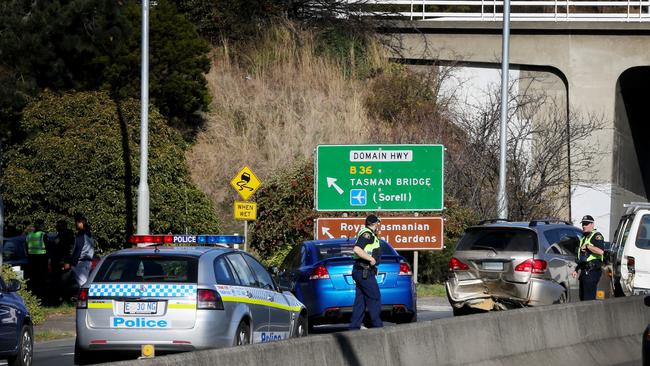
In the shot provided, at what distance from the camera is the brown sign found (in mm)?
30094

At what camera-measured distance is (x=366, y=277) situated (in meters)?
17.4

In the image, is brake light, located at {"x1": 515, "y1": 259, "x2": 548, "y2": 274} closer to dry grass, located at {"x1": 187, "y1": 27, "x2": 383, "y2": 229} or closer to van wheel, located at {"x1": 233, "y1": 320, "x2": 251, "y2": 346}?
van wheel, located at {"x1": 233, "y1": 320, "x2": 251, "y2": 346}

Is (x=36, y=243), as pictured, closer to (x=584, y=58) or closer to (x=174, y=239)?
(x=174, y=239)

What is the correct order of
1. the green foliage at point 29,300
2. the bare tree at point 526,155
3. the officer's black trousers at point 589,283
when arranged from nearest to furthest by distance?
the officer's black trousers at point 589,283
the green foliage at point 29,300
the bare tree at point 526,155

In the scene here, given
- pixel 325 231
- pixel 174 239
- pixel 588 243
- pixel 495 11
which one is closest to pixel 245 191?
pixel 325 231

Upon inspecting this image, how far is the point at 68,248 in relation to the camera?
26578mm

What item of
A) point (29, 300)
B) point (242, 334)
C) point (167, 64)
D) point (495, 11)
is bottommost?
point (29, 300)

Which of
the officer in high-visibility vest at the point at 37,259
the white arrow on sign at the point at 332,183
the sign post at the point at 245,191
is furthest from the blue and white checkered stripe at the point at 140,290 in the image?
the white arrow on sign at the point at 332,183

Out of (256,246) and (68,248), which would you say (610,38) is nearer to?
(256,246)

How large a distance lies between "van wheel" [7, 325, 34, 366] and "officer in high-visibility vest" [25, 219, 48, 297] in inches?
498

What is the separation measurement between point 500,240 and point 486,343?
7.36m

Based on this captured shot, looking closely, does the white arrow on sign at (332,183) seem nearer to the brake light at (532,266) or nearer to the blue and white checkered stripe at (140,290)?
the brake light at (532,266)

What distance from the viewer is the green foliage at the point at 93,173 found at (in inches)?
1240

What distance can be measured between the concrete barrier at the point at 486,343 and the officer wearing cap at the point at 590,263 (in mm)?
1952
